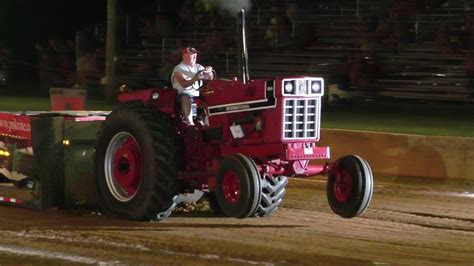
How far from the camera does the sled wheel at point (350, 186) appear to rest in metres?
8.93

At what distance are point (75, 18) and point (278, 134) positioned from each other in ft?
108

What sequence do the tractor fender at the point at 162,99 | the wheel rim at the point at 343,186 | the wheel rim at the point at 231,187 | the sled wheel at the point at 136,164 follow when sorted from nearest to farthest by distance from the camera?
the wheel rim at the point at 231,187 < the wheel rim at the point at 343,186 < the sled wheel at the point at 136,164 < the tractor fender at the point at 162,99

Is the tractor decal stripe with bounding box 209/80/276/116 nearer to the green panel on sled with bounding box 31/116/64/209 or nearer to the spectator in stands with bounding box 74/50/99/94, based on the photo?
the green panel on sled with bounding box 31/116/64/209

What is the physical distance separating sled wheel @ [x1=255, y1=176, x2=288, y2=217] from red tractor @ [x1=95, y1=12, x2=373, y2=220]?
0.01m

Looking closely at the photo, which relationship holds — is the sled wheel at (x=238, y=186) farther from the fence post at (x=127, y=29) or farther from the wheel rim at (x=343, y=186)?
the fence post at (x=127, y=29)

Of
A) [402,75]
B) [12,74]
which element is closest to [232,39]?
[402,75]

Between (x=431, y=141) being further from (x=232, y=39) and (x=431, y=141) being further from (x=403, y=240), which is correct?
(x=232, y=39)

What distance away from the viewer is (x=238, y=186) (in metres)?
8.78

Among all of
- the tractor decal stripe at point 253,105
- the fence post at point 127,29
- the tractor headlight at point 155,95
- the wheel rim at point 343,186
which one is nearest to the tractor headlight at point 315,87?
the tractor decal stripe at point 253,105

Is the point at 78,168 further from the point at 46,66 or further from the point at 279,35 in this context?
the point at 46,66

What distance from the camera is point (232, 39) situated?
31.0 meters

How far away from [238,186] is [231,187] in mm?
135

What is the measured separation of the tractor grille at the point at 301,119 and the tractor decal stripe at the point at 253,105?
6.0 inches

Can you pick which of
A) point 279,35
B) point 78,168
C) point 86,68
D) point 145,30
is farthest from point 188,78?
point 86,68
